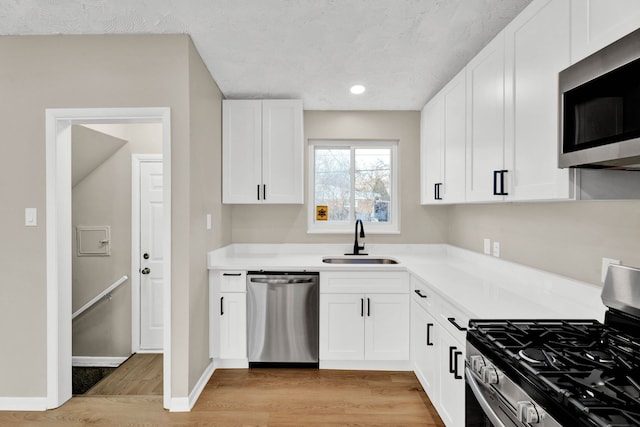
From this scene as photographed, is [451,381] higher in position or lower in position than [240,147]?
lower

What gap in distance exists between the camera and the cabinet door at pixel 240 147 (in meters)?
3.43

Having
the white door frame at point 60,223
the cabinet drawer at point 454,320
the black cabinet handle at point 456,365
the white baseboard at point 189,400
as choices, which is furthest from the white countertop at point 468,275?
the white baseboard at point 189,400

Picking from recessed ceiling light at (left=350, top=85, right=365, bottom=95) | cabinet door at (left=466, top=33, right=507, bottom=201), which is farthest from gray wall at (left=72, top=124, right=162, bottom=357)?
cabinet door at (left=466, top=33, right=507, bottom=201)

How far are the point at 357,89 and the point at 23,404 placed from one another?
3415 millimetres

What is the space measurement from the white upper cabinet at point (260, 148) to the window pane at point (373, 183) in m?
0.78

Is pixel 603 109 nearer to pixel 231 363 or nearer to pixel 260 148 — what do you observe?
pixel 260 148

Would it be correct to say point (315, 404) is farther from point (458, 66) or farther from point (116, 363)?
point (458, 66)

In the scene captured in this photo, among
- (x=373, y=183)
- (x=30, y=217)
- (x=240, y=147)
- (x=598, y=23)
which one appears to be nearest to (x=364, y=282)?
(x=373, y=183)

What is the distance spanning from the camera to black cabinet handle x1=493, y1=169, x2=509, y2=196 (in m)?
1.94

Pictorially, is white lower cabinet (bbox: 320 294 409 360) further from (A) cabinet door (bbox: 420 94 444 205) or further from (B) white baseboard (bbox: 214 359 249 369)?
(A) cabinet door (bbox: 420 94 444 205)

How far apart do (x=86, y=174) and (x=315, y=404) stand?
3.01 m

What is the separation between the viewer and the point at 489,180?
2141 mm

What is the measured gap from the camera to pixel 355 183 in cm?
396

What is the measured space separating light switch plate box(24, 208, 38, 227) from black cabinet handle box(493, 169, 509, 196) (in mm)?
2895
